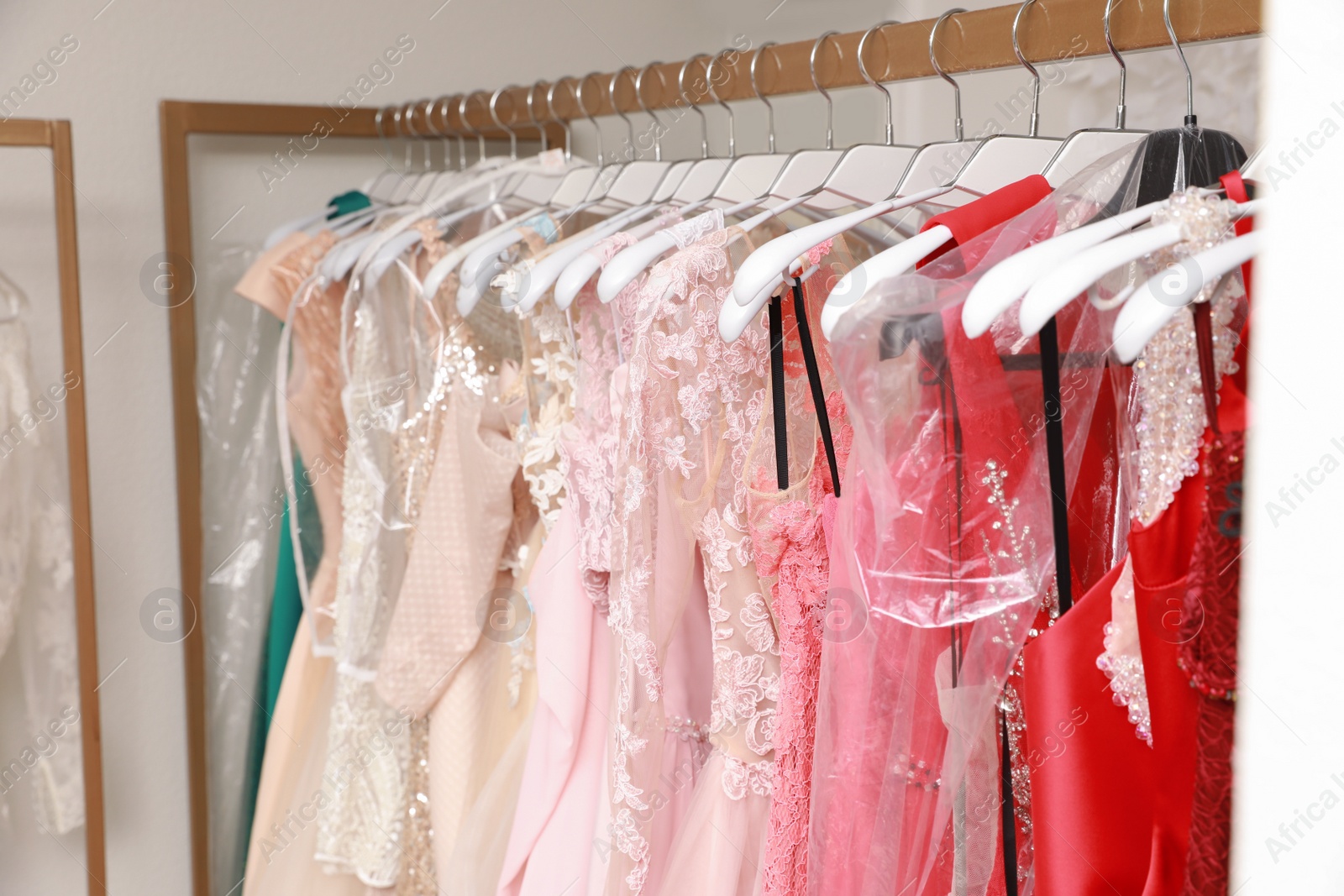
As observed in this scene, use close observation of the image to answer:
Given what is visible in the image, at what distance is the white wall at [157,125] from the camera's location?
58.8 inches

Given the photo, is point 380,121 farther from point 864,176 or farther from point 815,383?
point 815,383

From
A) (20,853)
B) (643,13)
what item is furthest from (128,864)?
(643,13)

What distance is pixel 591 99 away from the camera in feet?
4.20

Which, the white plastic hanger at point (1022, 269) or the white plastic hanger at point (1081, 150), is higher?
the white plastic hanger at point (1081, 150)

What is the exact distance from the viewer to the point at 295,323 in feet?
4.39

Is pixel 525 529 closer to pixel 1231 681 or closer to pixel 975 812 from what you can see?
pixel 975 812

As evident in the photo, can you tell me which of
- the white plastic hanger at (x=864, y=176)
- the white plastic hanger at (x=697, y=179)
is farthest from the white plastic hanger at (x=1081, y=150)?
the white plastic hanger at (x=697, y=179)

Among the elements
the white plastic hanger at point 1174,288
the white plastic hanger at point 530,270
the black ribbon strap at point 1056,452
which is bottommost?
the black ribbon strap at point 1056,452

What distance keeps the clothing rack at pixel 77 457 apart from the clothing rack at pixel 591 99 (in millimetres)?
153

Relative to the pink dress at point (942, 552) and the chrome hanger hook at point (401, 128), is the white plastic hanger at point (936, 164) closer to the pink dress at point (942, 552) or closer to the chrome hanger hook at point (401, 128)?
the pink dress at point (942, 552)

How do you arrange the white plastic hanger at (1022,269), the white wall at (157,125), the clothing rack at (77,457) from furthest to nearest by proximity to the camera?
1. the white wall at (157,125)
2. the clothing rack at (77,457)
3. the white plastic hanger at (1022,269)
